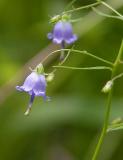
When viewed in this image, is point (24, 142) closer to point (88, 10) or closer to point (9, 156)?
point (9, 156)

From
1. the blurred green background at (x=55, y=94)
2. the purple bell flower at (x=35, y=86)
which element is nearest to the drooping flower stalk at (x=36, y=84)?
the purple bell flower at (x=35, y=86)

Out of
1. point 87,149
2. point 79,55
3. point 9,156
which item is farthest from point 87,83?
point 9,156

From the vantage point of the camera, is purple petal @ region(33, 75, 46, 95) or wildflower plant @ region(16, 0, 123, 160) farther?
purple petal @ region(33, 75, 46, 95)

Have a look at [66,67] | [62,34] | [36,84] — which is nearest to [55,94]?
[62,34]

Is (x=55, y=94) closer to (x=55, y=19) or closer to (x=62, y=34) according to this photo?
(x=62, y=34)

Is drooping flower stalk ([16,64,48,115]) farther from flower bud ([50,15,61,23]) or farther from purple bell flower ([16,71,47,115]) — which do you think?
flower bud ([50,15,61,23])

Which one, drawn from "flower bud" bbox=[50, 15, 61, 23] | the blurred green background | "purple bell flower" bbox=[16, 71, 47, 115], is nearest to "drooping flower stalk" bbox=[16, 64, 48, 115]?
"purple bell flower" bbox=[16, 71, 47, 115]

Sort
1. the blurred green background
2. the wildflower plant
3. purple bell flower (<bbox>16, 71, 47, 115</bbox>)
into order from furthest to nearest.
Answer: the blurred green background < purple bell flower (<bbox>16, 71, 47, 115</bbox>) < the wildflower plant
